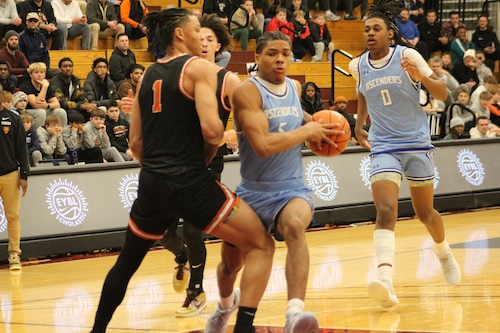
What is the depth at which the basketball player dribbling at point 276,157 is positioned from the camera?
5.57m

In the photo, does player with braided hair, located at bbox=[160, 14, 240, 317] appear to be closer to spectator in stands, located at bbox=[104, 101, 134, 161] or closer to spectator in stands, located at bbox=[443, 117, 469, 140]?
spectator in stands, located at bbox=[104, 101, 134, 161]

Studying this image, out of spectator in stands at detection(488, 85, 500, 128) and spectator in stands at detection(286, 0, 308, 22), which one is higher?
spectator in stands at detection(286, 0, 308, 22)

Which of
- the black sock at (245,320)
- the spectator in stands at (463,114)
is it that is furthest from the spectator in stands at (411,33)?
the black sock at (245,320)

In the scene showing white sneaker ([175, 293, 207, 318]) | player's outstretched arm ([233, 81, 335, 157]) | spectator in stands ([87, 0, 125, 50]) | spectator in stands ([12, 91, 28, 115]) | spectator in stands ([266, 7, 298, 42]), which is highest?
player's outstretched arm ([233, 81, 335, 157])

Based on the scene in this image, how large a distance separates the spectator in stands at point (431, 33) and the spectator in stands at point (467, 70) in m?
1.37

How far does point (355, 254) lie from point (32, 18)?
281 inches

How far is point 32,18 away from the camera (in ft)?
48.8

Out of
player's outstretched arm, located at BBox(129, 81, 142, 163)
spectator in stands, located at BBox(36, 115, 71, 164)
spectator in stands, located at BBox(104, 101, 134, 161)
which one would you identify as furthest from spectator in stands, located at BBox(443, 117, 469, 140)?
player's outstretched arm, located at BBox(129, 81, 142, 163)

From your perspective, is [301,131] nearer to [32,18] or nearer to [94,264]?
[94,264]

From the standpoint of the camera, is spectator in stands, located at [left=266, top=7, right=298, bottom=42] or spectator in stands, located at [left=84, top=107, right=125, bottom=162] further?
spectator in stands, located at [left=266, top=7, right=298, bottom=42]

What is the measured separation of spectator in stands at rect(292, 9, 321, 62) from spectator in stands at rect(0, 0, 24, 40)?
19.4 ft

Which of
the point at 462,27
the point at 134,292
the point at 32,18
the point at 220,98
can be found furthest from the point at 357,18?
the point at 220,98

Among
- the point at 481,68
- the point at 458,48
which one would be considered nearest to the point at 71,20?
the point at 458,48

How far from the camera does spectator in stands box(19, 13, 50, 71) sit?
14820 millimetres
